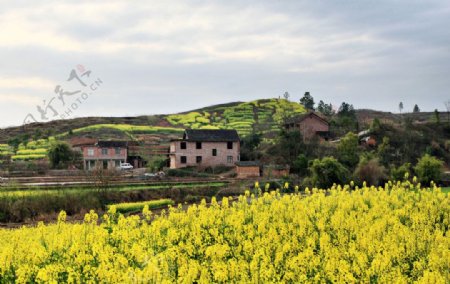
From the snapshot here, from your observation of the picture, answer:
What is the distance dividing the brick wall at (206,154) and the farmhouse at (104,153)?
24.7 ft

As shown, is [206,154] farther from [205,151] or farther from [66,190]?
[66,190]

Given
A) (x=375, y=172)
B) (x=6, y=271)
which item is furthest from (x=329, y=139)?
(x=6, y=271)

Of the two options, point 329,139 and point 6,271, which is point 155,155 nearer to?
point 329,139

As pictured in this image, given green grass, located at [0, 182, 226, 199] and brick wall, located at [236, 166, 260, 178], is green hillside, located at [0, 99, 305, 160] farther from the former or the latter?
brick wall, located at [236, 166, 260, 178]

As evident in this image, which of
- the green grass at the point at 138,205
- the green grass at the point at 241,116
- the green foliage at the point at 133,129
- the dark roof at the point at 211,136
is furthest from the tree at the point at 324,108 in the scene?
the green grass at the point at 138,205

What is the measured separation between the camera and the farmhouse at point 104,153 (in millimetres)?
56281

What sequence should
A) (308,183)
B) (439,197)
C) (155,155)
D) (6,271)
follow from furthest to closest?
(155,155) < (308,183) < (439,197) < (6,271)

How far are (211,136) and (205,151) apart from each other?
6.12 ft

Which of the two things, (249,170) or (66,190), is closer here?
(66,190)

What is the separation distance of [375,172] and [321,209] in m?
20.2

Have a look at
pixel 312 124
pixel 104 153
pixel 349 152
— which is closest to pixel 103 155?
pixel 104 153

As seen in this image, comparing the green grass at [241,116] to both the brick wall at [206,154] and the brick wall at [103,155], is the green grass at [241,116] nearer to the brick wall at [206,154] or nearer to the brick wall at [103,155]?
the brick wall at [103,155]

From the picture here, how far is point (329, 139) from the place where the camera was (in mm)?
65312

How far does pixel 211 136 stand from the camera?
54562 millimetres
